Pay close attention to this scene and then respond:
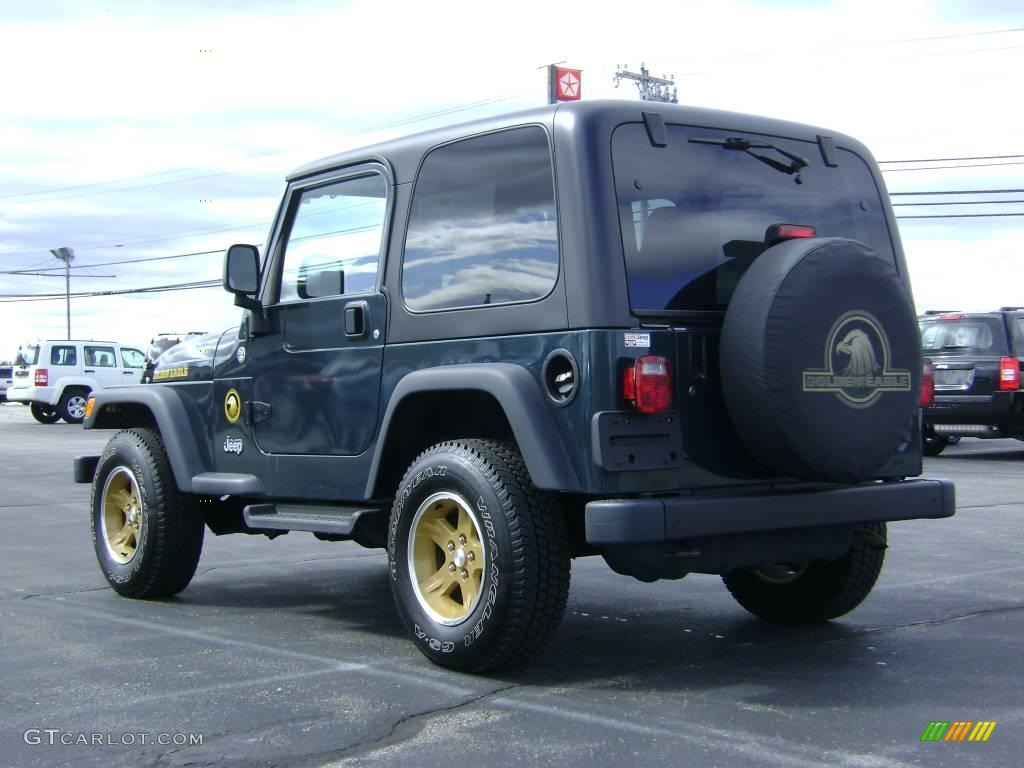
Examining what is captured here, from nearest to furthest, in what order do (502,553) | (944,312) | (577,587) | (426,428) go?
(502,553)
(426,428)
(577,587)
(944,312)

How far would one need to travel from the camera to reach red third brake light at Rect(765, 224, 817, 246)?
5402 millimetres

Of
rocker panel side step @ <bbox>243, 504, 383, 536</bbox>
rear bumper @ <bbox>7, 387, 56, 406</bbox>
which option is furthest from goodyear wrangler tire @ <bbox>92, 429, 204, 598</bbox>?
rear bumper @ <bbox>7, 387, 56, 406</bbox>

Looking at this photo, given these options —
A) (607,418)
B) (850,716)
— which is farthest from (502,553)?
(850,716)

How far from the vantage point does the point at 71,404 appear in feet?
111

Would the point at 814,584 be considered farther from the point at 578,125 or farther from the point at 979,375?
the point at 979,375

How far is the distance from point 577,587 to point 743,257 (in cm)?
277

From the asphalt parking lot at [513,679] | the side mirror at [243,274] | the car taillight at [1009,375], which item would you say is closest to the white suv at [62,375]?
the car taillight at [1009,375]

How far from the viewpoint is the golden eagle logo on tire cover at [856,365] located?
505 cm

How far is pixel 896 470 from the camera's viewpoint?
225 inches

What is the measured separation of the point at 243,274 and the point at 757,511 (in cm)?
293

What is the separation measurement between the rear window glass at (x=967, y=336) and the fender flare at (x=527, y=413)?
13.3 metres

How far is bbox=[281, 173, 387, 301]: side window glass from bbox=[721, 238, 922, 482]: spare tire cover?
183 cm

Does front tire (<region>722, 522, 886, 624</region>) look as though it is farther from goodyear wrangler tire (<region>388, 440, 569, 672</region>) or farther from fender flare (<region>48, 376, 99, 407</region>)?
fender flare (<region>48, 376, 99, 407</region>)

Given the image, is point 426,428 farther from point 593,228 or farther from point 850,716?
point 850,716
